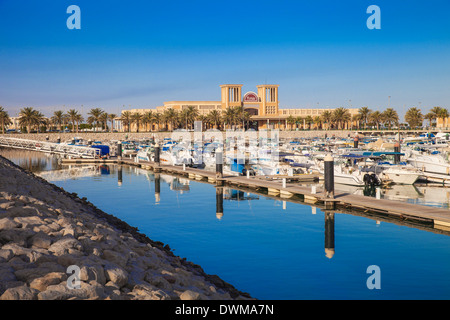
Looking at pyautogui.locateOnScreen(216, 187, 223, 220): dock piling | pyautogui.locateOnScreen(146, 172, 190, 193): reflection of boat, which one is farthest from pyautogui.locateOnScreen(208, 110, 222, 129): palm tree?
pyautogui.locateOnScreen(216, 187, 223, 220): dock piling

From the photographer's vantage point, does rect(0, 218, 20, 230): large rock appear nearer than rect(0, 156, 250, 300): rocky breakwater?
No

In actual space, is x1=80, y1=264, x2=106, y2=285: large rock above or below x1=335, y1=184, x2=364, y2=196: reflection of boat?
above

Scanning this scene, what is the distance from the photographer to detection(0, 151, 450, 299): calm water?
13.1 metres

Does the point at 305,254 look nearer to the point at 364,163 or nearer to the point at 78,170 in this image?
the point at 364,163

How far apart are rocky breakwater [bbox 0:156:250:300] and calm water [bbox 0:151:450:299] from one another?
2.28 m

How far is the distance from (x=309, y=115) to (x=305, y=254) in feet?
374

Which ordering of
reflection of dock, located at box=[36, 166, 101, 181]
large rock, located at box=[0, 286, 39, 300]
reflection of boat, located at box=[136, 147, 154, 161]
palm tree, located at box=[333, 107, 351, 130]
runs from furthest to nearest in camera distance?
palm tree, located at box=[333, 107, 351, 130], reflection of boat, located at box=[136, 147, 154, 161], reflection of dock, located at box=[36, 166, 101, 181], large rock, located at box=[0, 286, 39, 300]

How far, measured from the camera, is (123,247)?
11.7 meters

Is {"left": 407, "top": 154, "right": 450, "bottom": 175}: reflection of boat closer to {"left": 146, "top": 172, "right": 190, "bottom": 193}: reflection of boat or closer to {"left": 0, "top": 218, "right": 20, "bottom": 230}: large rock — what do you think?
{"left": 146, "top": 172, "right": 190, "bottom": 193}: reflection of boat

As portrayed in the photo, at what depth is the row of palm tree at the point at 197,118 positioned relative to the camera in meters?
106

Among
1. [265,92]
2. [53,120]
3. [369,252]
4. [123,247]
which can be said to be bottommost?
[369,252]

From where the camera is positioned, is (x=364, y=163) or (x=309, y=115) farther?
(x=309, y=115)
